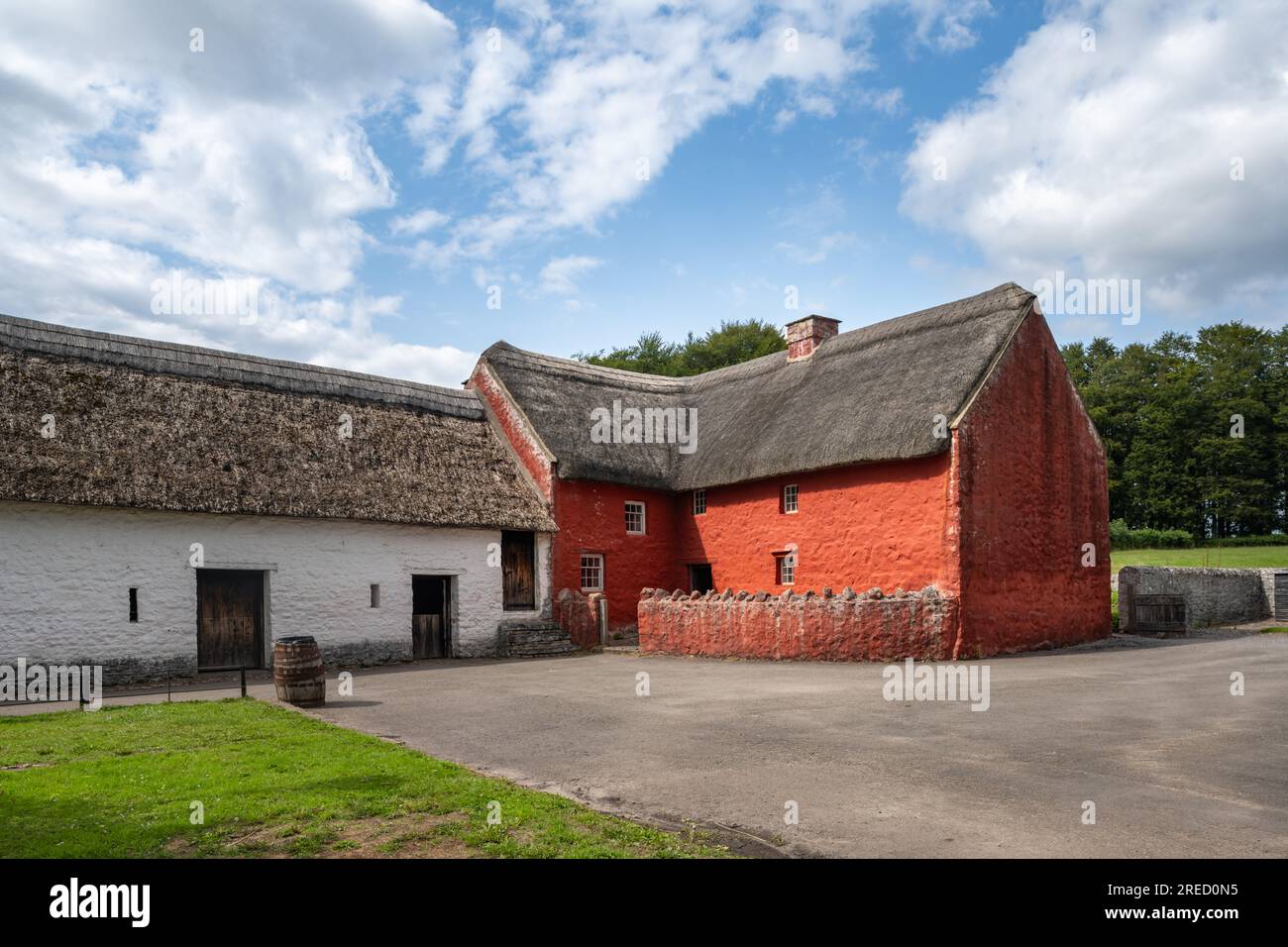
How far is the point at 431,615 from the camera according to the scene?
23.4m

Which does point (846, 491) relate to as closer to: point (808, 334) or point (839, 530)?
point (839, 530)

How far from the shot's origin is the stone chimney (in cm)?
2908

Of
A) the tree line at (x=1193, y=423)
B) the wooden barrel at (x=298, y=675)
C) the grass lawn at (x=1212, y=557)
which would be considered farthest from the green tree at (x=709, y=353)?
the wooden barrel at (x=298, y=675)

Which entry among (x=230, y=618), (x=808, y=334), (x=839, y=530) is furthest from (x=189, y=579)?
(x=808, y=334)

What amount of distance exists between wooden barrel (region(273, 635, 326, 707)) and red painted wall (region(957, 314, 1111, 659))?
13400mm

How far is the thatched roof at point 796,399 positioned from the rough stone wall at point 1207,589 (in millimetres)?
9712

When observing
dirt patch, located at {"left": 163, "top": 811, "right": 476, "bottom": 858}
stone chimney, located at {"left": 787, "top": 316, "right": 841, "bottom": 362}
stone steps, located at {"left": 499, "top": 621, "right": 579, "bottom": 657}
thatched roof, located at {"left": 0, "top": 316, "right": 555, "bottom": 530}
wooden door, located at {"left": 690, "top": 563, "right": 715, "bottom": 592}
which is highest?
stone chimney, located at {"left": 787, "top": 316, "right": 841, "bottom": 362}

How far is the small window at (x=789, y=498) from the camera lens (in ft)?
82.3

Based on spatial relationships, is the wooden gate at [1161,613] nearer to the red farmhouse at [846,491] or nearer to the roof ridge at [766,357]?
the red farmhouse at [846,491]

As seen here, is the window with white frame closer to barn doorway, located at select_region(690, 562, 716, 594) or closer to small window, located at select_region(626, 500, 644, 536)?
barn doorway, located at select_region(690, 562, 716, 594)

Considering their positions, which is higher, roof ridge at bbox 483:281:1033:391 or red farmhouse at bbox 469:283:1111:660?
roof ridge at bbox 483:281:1033:391

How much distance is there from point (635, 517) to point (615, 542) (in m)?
1.29

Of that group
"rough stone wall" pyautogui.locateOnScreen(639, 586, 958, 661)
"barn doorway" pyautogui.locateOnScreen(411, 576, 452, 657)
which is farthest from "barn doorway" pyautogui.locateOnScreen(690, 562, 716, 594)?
"barn doorway" pyautogui.locateOnScreen(411, 576, 452, 657)

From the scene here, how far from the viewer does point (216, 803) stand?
23.1 ft
